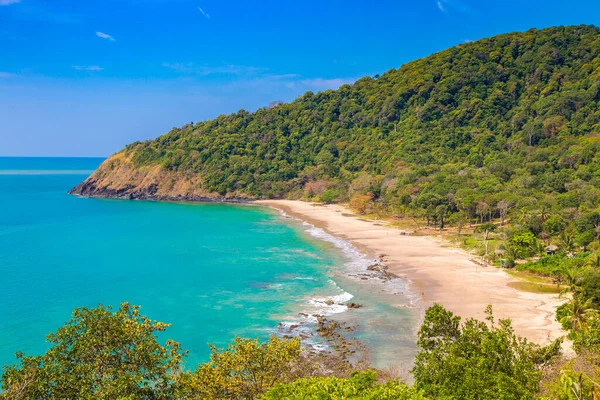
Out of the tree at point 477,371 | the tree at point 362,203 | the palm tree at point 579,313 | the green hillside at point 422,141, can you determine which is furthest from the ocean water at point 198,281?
the green hillside at point 422,141

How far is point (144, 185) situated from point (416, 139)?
89.3 metres

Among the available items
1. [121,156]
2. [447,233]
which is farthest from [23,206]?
[447,233]

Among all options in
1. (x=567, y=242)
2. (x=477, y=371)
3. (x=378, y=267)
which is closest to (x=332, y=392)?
(x=477, y=371)

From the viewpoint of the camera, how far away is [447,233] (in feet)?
238

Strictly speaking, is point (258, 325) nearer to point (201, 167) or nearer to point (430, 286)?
point (430, 286)

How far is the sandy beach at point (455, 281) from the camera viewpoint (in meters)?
34.7

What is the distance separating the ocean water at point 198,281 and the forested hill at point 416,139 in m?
34.8

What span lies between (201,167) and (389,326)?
409ft

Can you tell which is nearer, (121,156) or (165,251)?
(165,251)

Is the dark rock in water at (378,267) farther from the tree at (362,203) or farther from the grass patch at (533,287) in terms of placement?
the tree at (362,203)

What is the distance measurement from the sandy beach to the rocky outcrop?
236ft

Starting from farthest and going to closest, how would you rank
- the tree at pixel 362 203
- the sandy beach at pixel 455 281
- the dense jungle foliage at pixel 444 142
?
the tree at pixel 362 203
the dense jungle foliage at pixel 444 142
the sandy beach at pixel 455 281

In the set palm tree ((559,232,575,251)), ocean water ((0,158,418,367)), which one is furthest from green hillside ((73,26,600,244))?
ocean water ((0,158,418,367))

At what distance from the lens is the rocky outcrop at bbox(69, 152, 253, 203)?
142 metres
